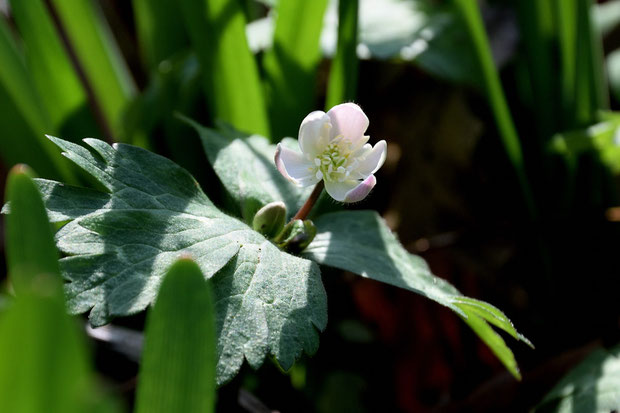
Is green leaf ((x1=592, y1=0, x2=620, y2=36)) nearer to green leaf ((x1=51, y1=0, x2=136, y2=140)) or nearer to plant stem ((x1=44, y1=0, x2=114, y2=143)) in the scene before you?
green leaf ((x1=51, y1=0, x2=136, y2=140))

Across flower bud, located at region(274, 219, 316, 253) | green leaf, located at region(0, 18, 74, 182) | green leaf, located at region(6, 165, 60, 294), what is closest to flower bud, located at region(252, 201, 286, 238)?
flower bud, located at region(274, 219, 316, 253)

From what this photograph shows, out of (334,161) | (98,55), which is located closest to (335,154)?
(334,161)

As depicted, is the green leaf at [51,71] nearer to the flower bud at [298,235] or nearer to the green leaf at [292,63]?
the green leaf at [292,63]

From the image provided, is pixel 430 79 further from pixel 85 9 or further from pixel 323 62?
pixel 85 9

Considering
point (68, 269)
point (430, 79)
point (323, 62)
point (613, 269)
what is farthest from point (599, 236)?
point (68, 269)

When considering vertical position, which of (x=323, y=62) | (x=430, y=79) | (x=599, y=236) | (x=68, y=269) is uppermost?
(x=68, y=269)

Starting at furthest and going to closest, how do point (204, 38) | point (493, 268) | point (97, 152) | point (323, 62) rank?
point (323, 62) < point (493, 268) < point (204, 38) < point (97, 152)

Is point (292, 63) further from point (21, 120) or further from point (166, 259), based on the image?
point (166, 259)

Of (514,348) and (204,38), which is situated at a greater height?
(204,38)
